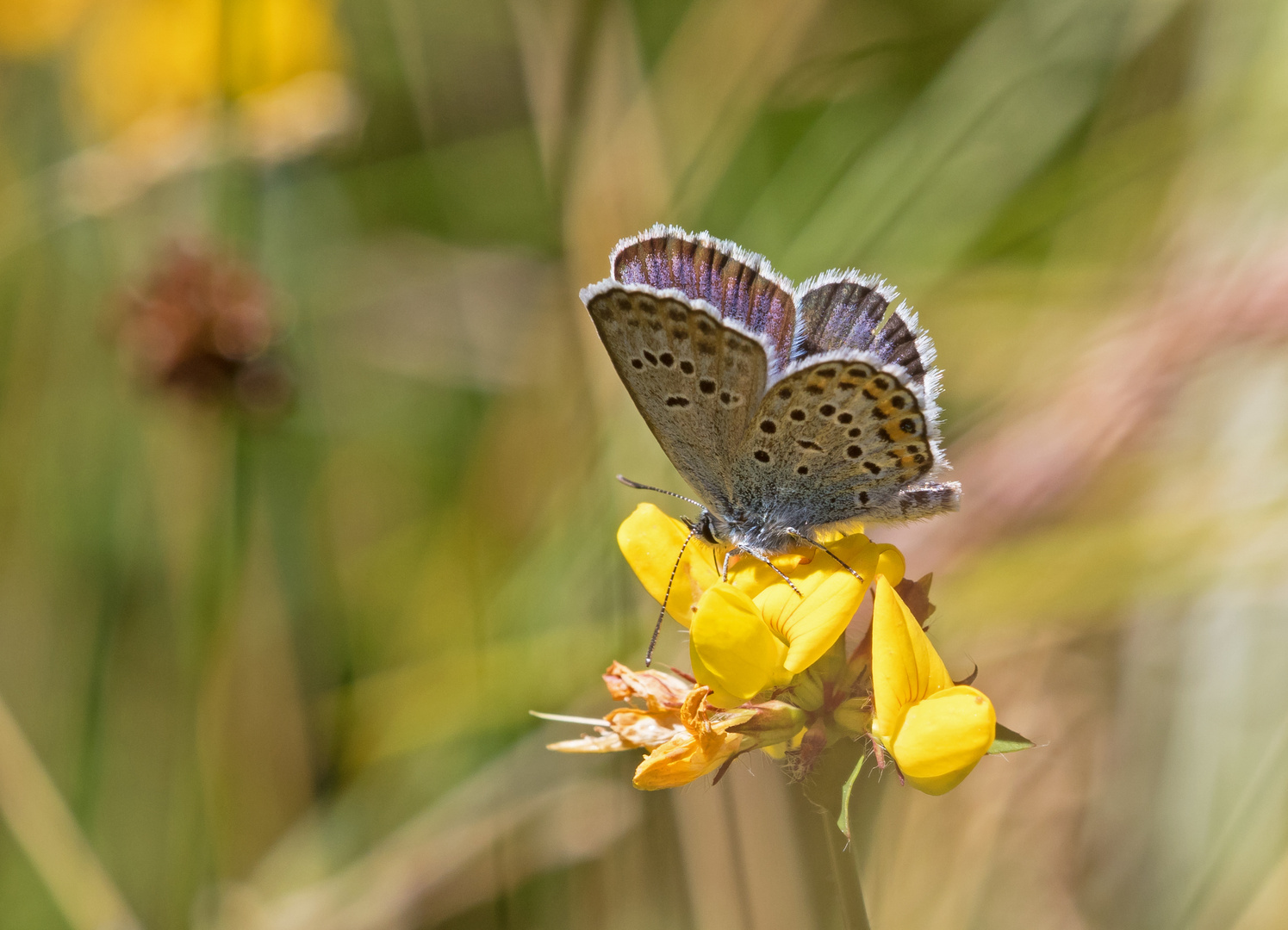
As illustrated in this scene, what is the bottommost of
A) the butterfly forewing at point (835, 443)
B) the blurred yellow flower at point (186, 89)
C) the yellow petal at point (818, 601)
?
the yellow petal at point (818, 601)

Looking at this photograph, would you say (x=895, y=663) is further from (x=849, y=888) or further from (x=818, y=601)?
(x=849, y=888)

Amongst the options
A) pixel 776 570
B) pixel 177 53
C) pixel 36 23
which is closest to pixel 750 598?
pixel 776 570

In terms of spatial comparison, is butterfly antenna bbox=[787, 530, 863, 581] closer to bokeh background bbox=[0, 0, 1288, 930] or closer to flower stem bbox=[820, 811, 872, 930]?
flower stem bbox=[820, 811, 872, 930]

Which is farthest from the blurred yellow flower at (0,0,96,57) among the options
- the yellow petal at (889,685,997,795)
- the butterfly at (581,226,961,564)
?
the yellow petal at (889,685,997,795)

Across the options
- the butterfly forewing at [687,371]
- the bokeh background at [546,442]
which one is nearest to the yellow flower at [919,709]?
the butterfly forewing at [687,371]

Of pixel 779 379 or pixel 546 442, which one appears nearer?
pixel 779 379

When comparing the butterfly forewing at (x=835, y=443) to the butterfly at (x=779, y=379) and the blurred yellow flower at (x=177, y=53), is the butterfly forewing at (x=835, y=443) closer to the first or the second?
the butterfly at (x=779, y=379)
